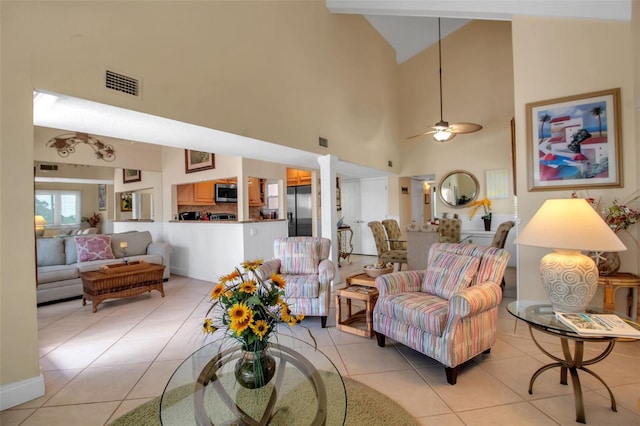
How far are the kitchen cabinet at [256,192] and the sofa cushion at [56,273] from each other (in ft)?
9.93

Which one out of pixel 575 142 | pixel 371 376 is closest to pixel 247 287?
pixel 371 376

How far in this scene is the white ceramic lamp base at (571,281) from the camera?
178cm

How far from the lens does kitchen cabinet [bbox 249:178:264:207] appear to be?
6.06m

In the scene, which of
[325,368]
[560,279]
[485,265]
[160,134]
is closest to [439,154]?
[485,265]

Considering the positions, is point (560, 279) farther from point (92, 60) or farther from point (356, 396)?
point (92, 60)

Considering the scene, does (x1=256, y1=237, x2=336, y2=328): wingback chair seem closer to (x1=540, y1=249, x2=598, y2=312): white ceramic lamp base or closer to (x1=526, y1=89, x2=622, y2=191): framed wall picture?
(x1=540, y1=249, x2=598, y2=312): white ceramic lamp base

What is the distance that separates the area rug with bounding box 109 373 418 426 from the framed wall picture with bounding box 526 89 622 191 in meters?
2.72

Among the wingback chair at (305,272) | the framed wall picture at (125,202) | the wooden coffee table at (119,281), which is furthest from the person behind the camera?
the framed wall picture at (125,202)

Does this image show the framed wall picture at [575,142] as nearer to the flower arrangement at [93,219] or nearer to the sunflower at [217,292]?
the sunflower at [217,292]

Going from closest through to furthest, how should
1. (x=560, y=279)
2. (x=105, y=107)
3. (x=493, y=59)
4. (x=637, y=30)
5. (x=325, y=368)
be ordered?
1. (x=325, y=368)
2. (x=560, y=279)
3. (x=105, y=107)
4. (x=637, y=30)
5. (x=493, y=59)

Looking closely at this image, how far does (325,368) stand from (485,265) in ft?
5.30

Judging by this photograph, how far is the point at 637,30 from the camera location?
262cm

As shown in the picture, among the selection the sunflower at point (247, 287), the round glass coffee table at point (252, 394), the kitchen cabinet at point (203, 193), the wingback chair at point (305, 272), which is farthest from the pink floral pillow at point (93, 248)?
the sunflower at point (247, 287)

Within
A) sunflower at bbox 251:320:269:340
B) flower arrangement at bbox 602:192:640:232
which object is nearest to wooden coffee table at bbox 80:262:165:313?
sunflower at bbox 251:320:269:340
